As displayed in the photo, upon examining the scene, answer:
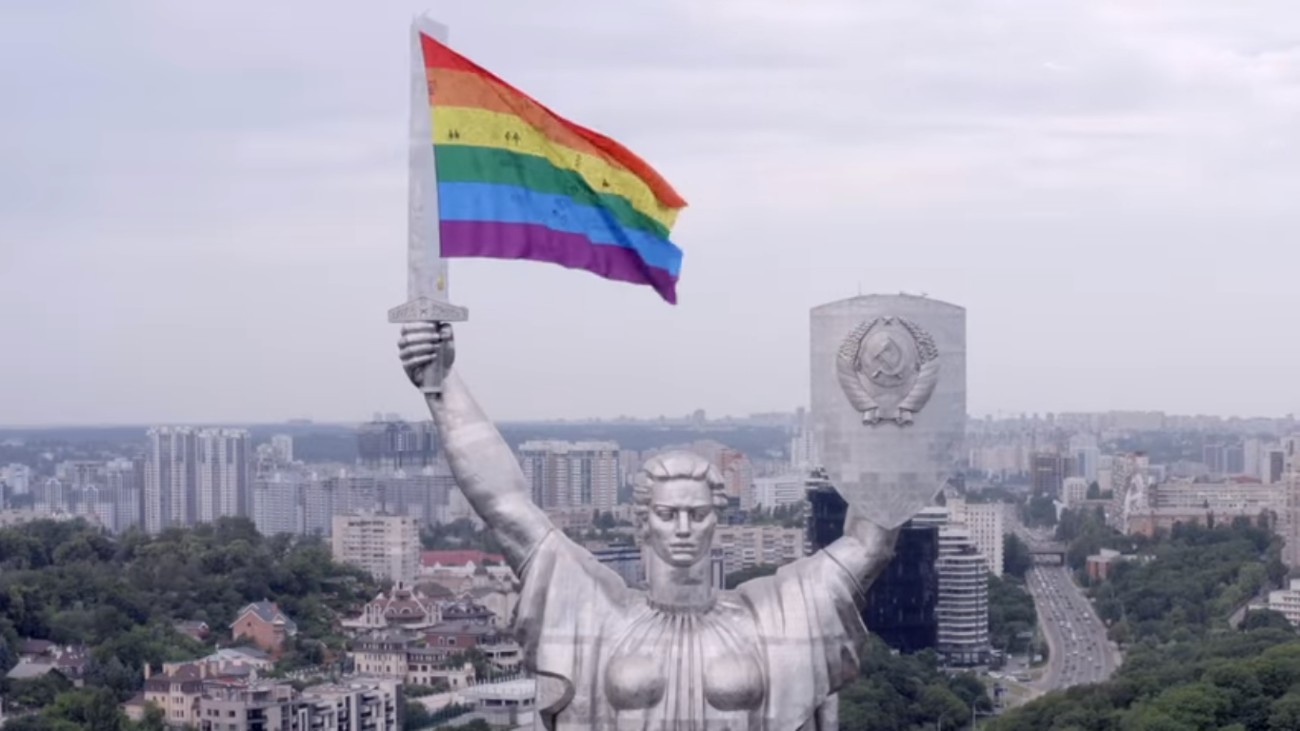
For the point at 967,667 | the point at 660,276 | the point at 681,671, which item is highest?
the point at 660,276

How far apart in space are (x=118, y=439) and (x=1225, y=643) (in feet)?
432

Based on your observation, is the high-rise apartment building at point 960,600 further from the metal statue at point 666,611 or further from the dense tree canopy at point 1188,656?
the metal statue at point 666,611

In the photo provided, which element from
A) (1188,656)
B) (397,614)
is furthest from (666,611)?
(397,614)

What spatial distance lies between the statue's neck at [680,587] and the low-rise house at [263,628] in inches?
1278

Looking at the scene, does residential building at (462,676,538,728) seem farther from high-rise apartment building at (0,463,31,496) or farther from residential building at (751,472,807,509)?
high-rise apartment building at (0,463,31,496)

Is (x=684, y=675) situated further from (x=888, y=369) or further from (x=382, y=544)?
(x=382, y=544)

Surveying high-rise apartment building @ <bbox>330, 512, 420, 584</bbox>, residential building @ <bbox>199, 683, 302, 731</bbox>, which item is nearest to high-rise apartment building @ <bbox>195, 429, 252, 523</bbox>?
high-rise apartment building @ <bbox>330, 512, 420, 584</bbox>

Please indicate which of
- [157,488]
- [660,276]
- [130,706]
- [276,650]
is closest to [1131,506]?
[157,488]

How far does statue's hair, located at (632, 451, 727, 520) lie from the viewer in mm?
7156

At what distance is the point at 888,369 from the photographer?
724 centimetres

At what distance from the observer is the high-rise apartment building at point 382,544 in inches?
2421

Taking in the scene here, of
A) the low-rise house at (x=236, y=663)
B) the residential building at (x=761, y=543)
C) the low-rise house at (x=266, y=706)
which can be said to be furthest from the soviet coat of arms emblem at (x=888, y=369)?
the residential building at (x=761, y=543)

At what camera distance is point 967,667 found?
40125 mm

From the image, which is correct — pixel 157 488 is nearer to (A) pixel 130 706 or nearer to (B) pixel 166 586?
(B) pixel 166 586
